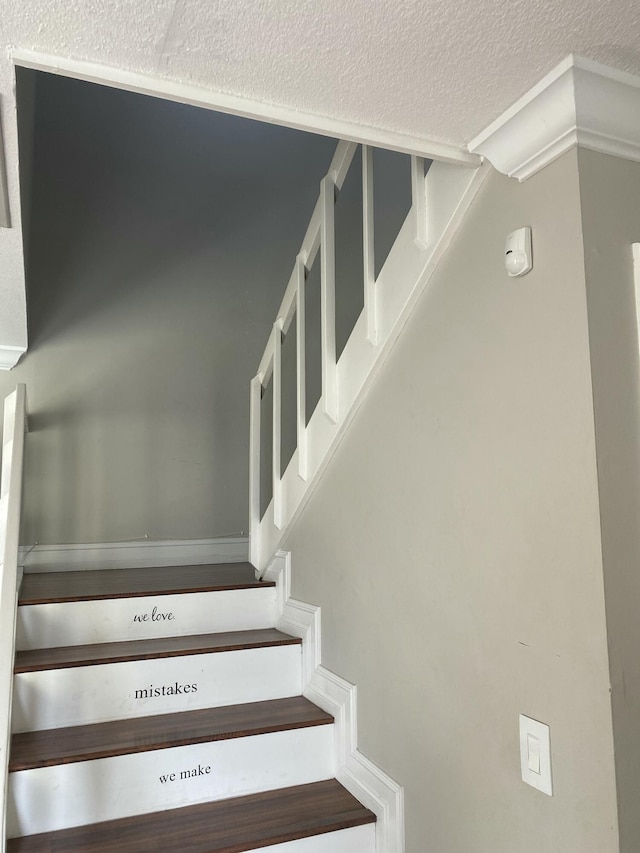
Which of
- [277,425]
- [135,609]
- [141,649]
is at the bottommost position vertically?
[141,649]

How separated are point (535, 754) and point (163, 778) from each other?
3.61 ft

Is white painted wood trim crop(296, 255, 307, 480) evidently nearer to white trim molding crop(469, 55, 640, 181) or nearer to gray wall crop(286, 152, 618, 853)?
gray wall crop(286, 152, 618, 853)

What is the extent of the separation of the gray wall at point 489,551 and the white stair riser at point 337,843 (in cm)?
15

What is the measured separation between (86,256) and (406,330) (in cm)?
234

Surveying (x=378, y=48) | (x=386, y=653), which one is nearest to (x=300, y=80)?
(x=378, y=48)

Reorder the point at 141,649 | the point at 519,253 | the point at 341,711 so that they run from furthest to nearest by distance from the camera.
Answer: the point at 141,649 < the point at 341,711 < the point at 519,253

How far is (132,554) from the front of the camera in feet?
11.1

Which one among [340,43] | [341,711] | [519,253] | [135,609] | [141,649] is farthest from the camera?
[135,609]

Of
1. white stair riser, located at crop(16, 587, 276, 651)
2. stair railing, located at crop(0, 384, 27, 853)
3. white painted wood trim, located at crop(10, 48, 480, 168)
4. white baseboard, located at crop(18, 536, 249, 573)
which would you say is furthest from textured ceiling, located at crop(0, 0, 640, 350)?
white baseboard, located at crop(18, 536, 249, 573)

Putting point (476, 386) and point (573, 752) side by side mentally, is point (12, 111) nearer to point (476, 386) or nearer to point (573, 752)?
point (476, 386)

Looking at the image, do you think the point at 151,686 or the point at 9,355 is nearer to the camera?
the point at 151,686

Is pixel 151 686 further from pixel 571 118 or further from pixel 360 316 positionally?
pixel 571 118

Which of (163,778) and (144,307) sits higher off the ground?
(144,307)

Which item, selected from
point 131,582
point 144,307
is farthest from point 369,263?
point 144,307
